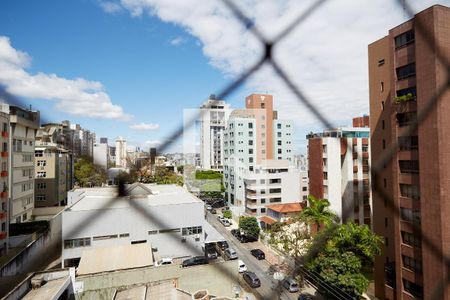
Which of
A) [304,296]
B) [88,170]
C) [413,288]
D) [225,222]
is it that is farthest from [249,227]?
[88,170]

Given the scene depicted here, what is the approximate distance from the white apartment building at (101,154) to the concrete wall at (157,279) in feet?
15.0

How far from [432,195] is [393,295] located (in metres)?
3.08

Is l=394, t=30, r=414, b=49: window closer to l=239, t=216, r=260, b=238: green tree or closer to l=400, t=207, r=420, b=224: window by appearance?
l=400, t=207, r=420, b=224: window

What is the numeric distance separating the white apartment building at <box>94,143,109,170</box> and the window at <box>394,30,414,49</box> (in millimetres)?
5977

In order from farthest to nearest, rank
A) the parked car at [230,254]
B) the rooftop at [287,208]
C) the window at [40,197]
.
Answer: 1. the rooftop at [287,208]
2. the parked car at [230,254]
3. the window at [40,197]

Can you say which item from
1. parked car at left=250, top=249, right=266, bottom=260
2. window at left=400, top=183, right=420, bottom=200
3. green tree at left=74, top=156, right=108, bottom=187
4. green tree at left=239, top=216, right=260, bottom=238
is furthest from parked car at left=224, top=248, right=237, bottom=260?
green tree at left=74, top=156, right=108, bottom=187

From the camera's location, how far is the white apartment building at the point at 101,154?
1.18ft

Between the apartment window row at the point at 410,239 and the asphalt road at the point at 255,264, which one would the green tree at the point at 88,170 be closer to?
the asphalt road at the point at 255,264

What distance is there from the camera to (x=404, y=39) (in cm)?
519

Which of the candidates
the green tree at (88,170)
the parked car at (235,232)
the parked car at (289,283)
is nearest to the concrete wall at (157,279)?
the parked car at (289,283)

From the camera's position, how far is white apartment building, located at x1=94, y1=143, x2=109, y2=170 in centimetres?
36

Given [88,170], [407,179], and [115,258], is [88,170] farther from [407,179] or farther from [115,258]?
[115,258]

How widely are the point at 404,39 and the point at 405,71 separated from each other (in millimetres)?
579

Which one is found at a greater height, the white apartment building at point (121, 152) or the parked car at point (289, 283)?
the white apartment building at point (121, 152)
